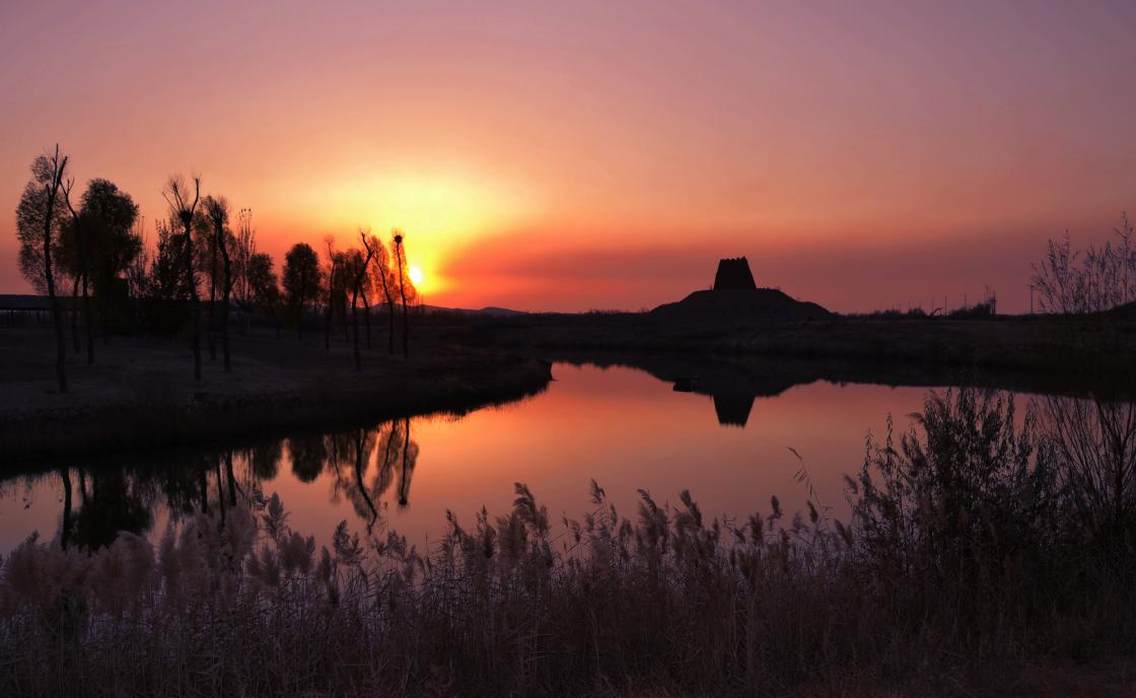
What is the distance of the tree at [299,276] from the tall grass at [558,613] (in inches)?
2666

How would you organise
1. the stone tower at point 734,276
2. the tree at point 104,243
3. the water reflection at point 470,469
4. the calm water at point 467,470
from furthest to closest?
the stone tower at point 734,276
the tree at point 104,243
the calm water at point 467,470
the water reflection at point 470,469

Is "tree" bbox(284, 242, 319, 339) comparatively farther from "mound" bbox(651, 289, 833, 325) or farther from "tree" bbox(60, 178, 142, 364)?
"mound" bbox(651, 289, 833, 325)

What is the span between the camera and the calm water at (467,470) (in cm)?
1838

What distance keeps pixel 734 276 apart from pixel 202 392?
135 meters

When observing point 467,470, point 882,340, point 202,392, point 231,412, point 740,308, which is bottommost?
point 467,470

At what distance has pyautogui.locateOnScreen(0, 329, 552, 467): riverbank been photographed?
25516 mm

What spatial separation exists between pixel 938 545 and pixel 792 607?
7.43 ft

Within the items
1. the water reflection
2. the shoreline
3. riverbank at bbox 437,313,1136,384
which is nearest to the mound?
riverbank at bbox 437,313,1136,384

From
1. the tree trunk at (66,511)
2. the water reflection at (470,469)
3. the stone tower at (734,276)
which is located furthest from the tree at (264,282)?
the stone tower at (734,276)

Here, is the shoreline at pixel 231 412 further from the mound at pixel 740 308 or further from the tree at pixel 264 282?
the mound at pixel 740 308

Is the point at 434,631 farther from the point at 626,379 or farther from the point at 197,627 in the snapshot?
the point at 626,379

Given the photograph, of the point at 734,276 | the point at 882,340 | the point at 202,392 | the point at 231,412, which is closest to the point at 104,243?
the point at 202,392

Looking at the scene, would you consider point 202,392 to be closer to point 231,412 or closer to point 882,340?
point 231,412

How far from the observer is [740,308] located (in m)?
142
